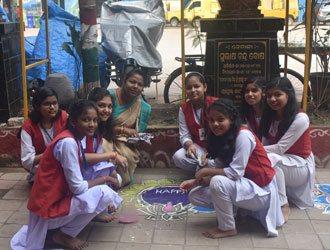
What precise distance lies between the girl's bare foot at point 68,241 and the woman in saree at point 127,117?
115 cm

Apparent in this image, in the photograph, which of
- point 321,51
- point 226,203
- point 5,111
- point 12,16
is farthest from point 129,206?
point 12,16

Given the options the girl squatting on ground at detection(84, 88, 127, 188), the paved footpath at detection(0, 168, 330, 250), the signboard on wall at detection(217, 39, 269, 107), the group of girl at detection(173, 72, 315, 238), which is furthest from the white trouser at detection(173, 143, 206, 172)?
the signboard on wall at detection(217, 39, 269, 107)

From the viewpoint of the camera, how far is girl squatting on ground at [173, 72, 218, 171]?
13.8 ft

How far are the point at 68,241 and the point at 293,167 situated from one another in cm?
189

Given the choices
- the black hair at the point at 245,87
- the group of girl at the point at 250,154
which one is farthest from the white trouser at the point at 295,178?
the black hair at the point at 245,87

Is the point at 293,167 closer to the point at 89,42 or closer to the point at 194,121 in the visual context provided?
the point at 194,121

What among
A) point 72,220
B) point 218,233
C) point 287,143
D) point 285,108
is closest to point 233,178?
point 218,233

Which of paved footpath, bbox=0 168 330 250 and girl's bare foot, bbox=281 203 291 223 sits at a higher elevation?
girl's bare foot, bbox=281 203 291 223

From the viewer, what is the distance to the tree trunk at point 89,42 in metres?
5.82

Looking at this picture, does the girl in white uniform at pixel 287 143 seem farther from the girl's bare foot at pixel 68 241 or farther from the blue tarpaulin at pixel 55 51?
the blue tarpaulin at pixel 55 51

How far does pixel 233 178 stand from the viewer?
336 centimetres

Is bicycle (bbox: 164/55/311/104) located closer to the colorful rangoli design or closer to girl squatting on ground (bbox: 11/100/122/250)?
the colorful rangoli design

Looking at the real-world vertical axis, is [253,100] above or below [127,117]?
above

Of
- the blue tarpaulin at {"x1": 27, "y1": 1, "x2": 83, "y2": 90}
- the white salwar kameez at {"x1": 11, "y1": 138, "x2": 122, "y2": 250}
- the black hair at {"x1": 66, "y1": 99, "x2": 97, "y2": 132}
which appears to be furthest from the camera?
the blue tarpaulin at {"x1": 27, "y1": 1, "x2": 83, "y2": 90}
